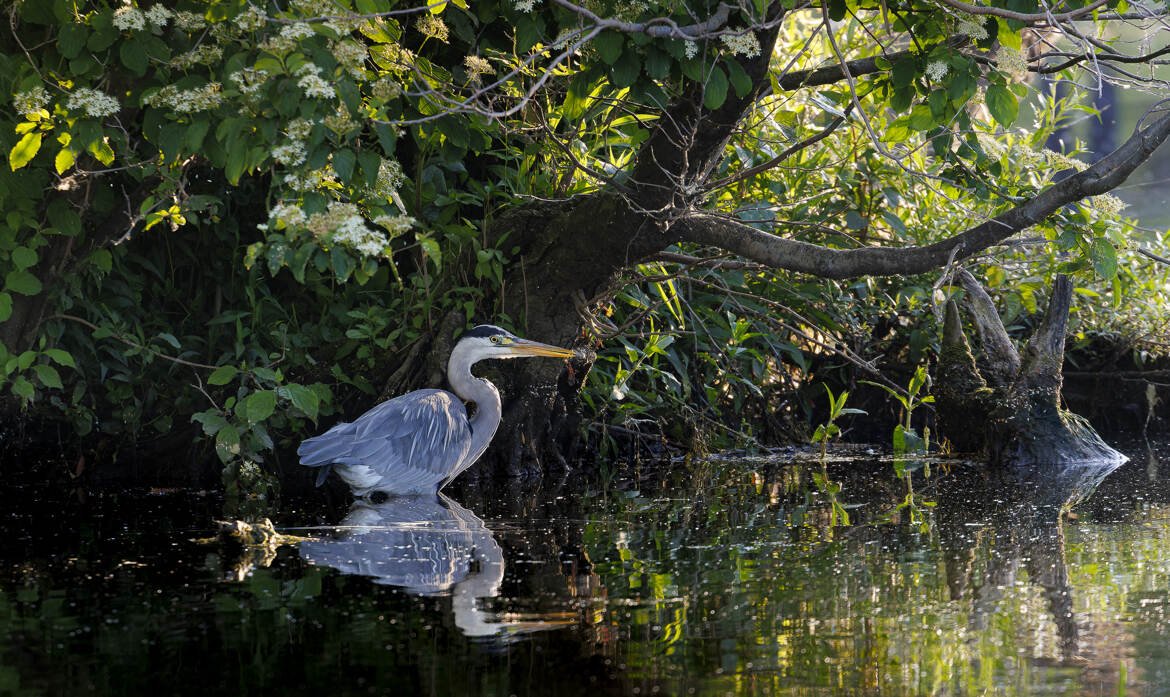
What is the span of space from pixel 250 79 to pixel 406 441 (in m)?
2.10

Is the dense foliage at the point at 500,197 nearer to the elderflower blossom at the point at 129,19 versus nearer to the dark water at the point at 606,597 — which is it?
the elderflower blossom at the point at 129,19

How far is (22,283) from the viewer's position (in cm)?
514

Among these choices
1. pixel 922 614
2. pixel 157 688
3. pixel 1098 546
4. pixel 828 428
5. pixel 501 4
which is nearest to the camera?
pixel 157 688

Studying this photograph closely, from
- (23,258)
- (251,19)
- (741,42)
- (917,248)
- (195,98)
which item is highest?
(741,42)

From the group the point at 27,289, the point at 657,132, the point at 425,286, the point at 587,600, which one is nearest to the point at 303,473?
the point at 425,286

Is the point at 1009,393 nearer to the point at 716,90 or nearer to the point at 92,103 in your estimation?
the point at 716,90

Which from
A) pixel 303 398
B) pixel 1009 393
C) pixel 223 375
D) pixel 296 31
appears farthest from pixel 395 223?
pixel 1009 393

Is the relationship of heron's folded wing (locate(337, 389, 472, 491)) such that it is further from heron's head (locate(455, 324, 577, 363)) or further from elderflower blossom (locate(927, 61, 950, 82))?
elderflower blossom (locate(927, 61, 950, 82))

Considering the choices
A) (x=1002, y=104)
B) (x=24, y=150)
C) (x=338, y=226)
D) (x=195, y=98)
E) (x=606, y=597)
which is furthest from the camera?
(x=24, y=150)

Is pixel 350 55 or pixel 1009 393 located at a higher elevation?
pixel 350 55

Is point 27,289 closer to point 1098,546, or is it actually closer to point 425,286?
point 425,286

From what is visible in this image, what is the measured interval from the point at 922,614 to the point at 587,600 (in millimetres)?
860

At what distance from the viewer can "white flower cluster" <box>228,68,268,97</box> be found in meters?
3.56

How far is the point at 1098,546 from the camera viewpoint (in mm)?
3840
